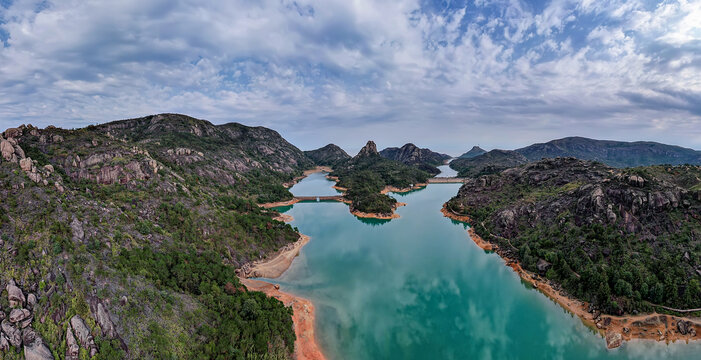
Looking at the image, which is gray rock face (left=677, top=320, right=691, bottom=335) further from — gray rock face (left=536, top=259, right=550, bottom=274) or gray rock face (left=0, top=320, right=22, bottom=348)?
gray rock face (left=0, top=320, right=22, bottom=348)

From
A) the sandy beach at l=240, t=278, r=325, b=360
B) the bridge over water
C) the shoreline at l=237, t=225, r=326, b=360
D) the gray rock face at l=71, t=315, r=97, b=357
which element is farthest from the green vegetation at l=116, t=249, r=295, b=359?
the bridge over water

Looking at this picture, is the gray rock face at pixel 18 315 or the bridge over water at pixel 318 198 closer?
the gray rock face at pixel 18 315

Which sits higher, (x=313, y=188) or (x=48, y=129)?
(x=48, y=129)

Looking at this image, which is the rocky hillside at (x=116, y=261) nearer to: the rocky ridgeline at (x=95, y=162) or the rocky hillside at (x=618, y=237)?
the rocky ridgeline at (x=95, y=162)

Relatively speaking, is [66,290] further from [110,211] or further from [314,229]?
[314,229]

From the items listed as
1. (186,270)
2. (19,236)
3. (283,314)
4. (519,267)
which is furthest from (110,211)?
(519,267)

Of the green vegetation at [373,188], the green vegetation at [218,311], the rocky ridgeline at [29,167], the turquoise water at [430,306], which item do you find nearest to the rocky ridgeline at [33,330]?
the green vegetation at [218,311]
